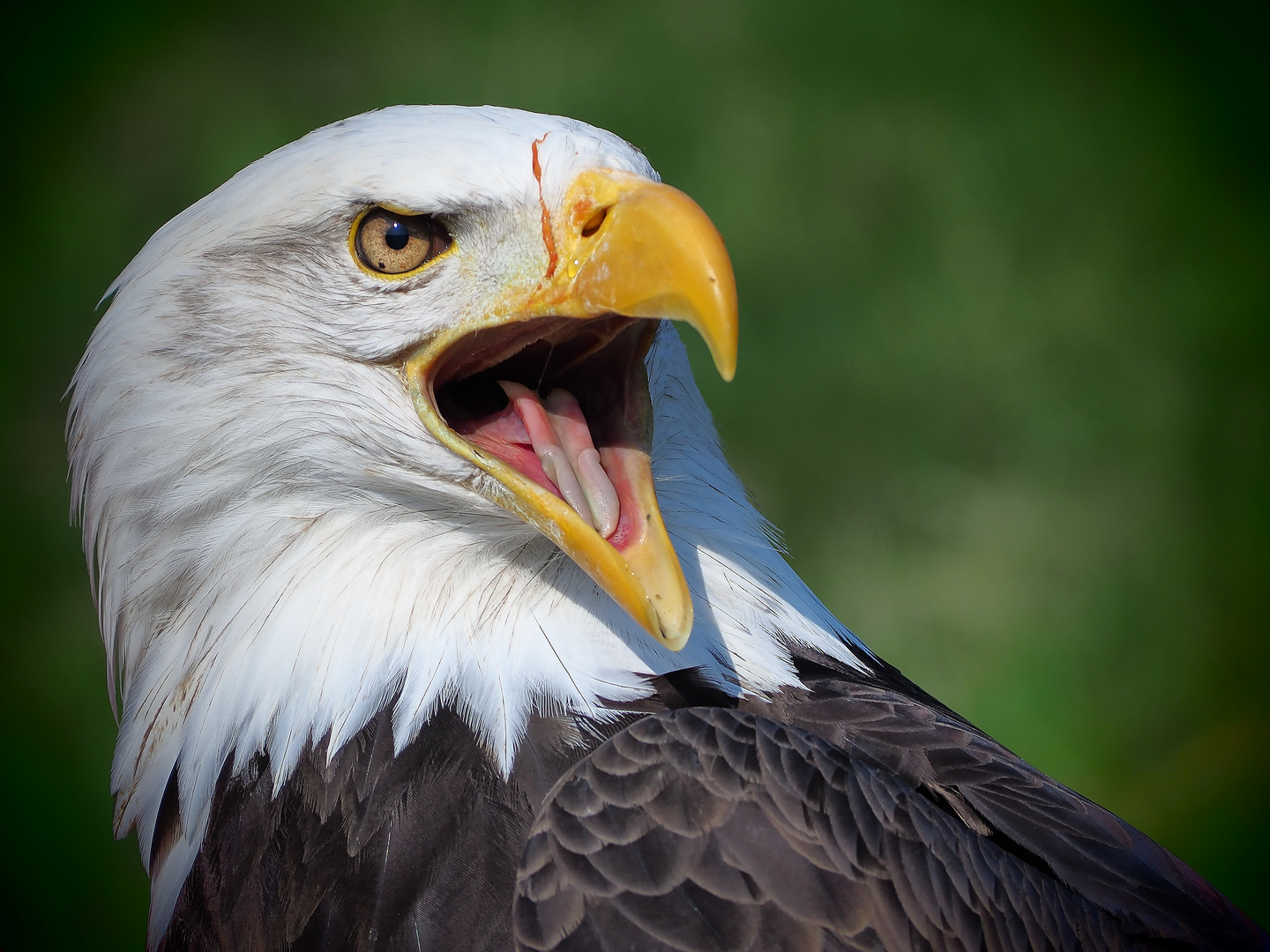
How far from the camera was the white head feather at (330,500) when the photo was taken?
0.77 meters

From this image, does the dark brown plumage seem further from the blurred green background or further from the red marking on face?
the blurred green background

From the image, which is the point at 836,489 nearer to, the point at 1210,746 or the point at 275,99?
the point at 1210,746

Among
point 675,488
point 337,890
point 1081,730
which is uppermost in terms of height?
point 675,488

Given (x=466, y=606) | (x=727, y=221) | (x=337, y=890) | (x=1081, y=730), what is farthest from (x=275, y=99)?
(x=1081, y=730)

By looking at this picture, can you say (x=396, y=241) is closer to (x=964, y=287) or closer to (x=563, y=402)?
(x=563, y=402)

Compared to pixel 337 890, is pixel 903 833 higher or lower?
higher

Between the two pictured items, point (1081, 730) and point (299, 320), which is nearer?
point (299, 320)

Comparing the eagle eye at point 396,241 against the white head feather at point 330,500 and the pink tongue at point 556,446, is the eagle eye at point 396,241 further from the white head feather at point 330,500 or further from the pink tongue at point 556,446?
the pink tongue at point 556,446

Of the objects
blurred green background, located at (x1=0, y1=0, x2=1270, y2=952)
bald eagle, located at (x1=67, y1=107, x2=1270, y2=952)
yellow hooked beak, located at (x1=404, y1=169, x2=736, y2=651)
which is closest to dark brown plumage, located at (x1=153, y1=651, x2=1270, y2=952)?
bald eagle, located at (x1=67, y1=107, x2=1270, y2=952)

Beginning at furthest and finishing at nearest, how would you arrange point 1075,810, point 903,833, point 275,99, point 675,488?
1. point 275,99
2. point 675,488
3. point 1075,810
4. point 903,833

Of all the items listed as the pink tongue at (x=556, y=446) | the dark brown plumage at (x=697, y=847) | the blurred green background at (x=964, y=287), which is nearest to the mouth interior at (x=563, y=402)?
the pink tongue at (x=556, y=446)

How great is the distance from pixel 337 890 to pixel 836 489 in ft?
6.25

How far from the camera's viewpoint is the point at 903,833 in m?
0.67

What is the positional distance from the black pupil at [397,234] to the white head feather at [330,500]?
0.07 ft
